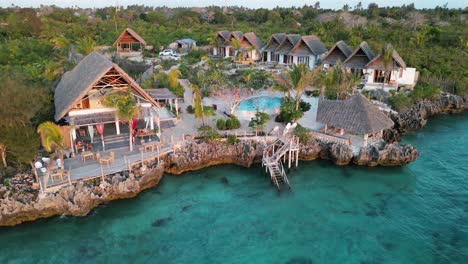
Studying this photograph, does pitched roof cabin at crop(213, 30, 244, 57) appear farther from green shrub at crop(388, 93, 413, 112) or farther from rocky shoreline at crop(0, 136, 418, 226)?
rocky shoreline at crop(0, 136, 418, 226)

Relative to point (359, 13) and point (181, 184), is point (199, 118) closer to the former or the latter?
point (181, 184)

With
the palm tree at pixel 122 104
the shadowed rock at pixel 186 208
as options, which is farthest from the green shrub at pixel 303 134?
the palm tree at pixel 122 104

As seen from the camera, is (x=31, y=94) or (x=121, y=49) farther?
(x=121, y=49)

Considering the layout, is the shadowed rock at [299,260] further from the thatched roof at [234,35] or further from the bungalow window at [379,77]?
the thatched roof at [234,35]

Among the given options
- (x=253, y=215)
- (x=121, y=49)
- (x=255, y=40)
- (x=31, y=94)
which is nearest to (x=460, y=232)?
(x=253, y=215)

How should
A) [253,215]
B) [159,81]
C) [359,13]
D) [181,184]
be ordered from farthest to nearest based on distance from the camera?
[359,13] → [159,81] → [181,184] → [253,215]

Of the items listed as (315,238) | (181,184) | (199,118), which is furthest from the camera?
(199,118)

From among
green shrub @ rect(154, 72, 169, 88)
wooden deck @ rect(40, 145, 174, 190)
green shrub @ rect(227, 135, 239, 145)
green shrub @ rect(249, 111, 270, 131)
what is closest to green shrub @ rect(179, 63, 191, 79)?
green shrub @ rect(154, 72, 169, 88)
